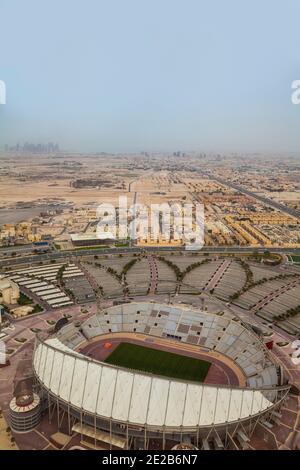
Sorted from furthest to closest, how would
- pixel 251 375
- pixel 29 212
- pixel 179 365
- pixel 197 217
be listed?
pixel 29 212 → pixel 197 217 → pixel 179 365 → pixel 251 375

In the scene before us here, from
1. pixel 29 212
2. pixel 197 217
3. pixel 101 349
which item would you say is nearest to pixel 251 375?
pixel 101 349

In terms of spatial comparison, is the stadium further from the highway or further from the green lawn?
the green lawn

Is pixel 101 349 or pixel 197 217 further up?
pixel 197 217

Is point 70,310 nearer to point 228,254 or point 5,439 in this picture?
point 5,439

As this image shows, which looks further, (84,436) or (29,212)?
(29,212)

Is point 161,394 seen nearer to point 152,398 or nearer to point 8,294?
point 152,398

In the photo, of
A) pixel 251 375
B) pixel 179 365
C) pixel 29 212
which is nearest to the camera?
pixel 251 375
